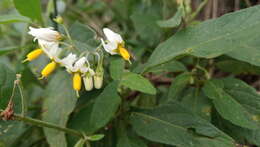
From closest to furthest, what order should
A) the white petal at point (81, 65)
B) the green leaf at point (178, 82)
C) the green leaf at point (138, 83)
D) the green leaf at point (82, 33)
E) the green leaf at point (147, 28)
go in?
the green leaf at point (138, 83) → the white petal at point (81, 65) → the green leaf at point (178, 82) → the green leaf at point (82, 33) → the green leaf at point (147, 28)

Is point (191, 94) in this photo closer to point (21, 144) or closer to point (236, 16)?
point (236, 16)

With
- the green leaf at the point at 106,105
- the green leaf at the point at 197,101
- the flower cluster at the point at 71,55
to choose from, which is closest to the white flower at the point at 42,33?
the flower cluster at the point at 71,55

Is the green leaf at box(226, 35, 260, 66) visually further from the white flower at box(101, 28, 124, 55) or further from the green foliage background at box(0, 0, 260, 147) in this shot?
the white flower at box(101, 28, 124, 55)

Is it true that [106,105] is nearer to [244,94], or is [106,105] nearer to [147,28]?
[244,94]

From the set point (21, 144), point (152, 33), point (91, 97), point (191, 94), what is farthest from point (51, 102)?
point (152, 33)

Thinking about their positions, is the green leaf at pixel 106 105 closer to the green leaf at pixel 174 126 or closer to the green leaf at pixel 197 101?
the green leaf at pixel 174 126

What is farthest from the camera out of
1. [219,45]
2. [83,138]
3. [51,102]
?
[51,102]
